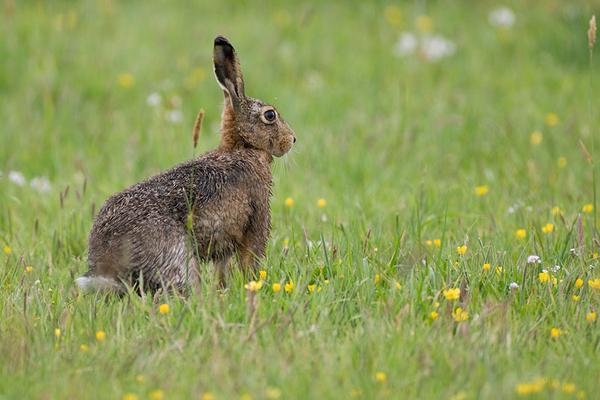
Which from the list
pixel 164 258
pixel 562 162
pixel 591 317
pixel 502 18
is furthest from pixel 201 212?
pixel 502 18

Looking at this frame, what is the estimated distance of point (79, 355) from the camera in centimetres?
453

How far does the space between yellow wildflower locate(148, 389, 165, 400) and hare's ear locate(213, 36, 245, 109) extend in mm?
2289

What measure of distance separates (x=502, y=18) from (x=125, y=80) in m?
4.10

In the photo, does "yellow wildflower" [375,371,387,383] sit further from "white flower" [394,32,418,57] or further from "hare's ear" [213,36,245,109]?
"white flower" [394,32,418,57]

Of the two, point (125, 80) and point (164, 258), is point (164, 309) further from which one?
point (125, 80)

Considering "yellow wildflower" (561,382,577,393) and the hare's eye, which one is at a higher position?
the hare's eye

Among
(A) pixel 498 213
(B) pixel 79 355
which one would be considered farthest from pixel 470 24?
(B) pixel 79 355

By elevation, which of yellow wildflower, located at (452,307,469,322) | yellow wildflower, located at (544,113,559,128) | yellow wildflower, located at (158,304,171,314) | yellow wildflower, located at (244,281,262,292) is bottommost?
yellow wildflower, located at (452,307,469,322)

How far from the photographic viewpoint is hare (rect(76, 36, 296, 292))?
519 cm

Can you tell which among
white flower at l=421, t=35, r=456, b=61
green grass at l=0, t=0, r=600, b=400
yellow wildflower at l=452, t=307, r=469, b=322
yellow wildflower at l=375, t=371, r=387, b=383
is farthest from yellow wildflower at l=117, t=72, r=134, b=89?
yellow wildflower at l=375, t=371, r=387, b=383

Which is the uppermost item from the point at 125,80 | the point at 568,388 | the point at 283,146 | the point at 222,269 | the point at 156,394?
the point at 125,80

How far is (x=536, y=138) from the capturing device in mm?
8703

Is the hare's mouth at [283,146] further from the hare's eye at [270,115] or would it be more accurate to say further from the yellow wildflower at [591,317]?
the yellow wildflower at [591,317]

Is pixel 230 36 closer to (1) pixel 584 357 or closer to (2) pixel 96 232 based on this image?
(2) pixel 96 232
